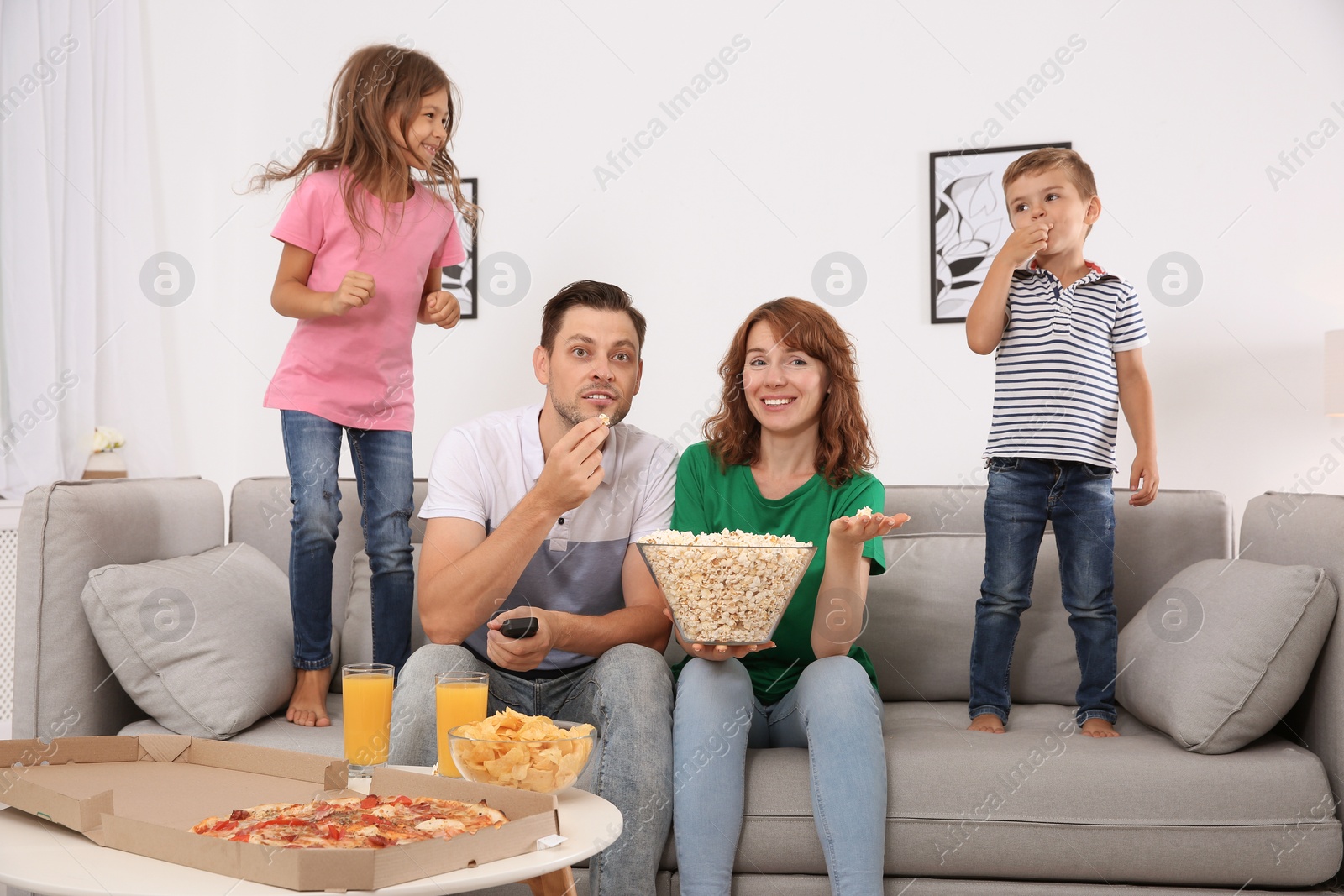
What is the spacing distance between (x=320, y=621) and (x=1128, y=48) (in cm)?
257

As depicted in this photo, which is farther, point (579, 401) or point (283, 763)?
point (579, 401)

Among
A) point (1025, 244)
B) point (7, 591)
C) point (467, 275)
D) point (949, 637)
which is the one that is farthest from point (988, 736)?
point (7, 591)

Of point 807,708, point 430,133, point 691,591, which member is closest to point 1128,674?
point 807,708

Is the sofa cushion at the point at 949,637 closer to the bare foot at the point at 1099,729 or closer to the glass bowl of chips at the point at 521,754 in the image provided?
the bare foot at the point at 1099,729

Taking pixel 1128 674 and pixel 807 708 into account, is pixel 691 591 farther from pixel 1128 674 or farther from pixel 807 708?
pixel 1128 674

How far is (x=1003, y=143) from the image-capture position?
2.92 meters

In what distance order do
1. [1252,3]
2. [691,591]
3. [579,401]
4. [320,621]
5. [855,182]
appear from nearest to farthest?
[691,591] < [579,401] < [320,621] < [1252,3] < [855,182]

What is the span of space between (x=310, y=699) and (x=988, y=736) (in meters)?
1.18

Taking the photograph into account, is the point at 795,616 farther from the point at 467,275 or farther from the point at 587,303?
the point at 467,275

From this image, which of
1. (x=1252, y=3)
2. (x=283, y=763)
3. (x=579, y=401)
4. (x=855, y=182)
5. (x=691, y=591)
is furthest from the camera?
(x=855, y=182)

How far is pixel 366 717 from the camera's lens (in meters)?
1.40

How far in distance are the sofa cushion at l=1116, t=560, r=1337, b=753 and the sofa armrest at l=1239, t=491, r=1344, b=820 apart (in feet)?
0.10

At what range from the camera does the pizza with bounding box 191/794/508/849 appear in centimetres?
91

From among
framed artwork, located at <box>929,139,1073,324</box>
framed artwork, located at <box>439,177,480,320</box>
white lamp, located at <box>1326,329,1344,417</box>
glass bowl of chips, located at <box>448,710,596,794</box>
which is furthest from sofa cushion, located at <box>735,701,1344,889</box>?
framed artwork, located at <box>439,177,480,320</box>
